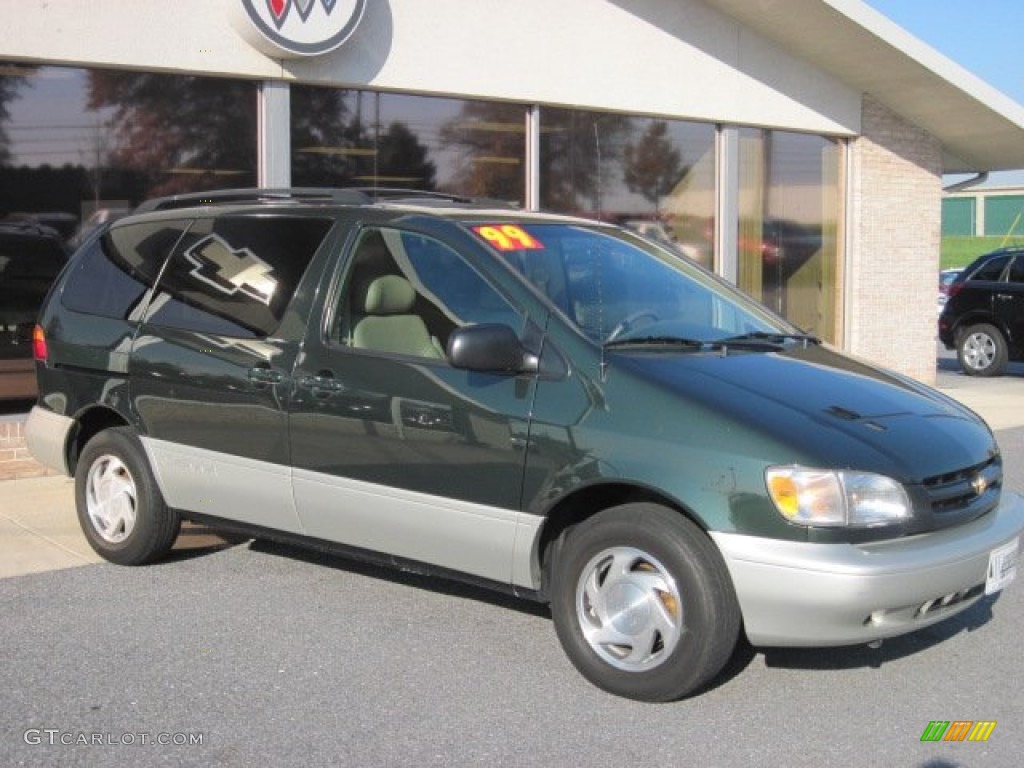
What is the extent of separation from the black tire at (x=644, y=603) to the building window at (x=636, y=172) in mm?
7490

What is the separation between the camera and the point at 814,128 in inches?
570

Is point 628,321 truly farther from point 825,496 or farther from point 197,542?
point 197,542

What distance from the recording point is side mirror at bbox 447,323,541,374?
4832 mm

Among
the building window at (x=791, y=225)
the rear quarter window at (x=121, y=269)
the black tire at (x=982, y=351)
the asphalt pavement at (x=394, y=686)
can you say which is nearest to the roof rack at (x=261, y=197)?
the rear quarter window at (x=121, y=269)

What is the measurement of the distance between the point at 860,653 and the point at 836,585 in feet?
3.69

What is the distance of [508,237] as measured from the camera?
17.8ft

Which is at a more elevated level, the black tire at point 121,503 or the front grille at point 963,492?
the front grille at point 963,492

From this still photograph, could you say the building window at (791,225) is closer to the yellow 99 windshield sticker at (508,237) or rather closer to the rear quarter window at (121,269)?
the rear quarter window at (121,269)

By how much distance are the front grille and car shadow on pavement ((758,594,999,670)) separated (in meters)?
0.74

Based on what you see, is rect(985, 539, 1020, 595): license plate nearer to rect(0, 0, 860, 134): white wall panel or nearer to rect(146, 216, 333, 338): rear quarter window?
rect(146, 216, 333, 338): rear quarter window

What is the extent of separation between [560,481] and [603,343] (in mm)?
565

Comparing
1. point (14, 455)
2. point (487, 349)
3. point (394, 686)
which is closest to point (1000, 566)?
point (487, 349)

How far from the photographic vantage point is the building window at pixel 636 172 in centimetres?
1223
